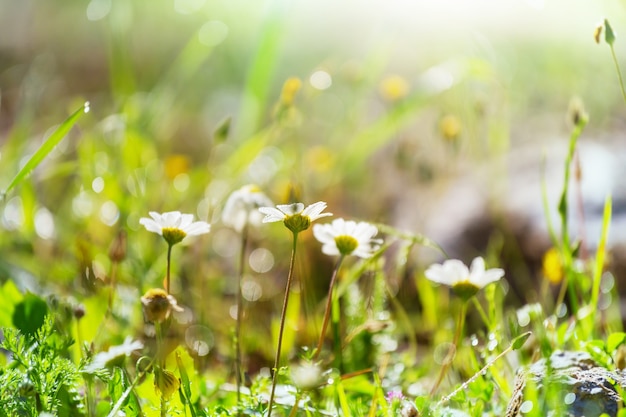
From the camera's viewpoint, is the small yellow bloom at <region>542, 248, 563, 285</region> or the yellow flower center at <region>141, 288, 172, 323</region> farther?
the small yellow bloom at <region>542, 248, 563, 285</region>

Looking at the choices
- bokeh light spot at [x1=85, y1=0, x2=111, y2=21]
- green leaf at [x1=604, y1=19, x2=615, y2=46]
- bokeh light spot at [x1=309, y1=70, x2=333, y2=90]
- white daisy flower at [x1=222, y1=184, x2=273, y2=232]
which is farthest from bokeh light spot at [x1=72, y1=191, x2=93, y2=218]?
green leaf at [x1=604, y1=19, x2=615, y2=46]

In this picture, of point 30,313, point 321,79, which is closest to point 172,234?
point 30,313

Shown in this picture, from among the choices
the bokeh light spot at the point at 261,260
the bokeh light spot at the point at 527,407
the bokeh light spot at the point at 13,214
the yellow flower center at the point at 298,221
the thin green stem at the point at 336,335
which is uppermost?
the yellow flower center at the point at 298,221

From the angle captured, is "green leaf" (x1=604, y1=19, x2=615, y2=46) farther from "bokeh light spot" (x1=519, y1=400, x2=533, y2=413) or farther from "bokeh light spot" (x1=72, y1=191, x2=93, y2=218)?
"bokeh light spot" (x1=72, y1=191, x2=93, y2=218)

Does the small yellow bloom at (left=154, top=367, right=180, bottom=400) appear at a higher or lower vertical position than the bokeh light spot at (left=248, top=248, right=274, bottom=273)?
higher

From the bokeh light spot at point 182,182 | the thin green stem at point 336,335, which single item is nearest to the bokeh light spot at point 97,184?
the bokeh light spot at point 182,182

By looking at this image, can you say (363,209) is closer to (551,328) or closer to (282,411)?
(551,328)

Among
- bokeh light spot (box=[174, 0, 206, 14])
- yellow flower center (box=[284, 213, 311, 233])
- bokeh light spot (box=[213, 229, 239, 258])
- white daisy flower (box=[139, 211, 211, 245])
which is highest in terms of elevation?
yellow flower center (box=[284, 213, 311, 233])

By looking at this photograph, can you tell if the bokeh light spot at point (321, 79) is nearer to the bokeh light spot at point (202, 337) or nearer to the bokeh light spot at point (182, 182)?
the bokeh light spot at point (182, 182)
